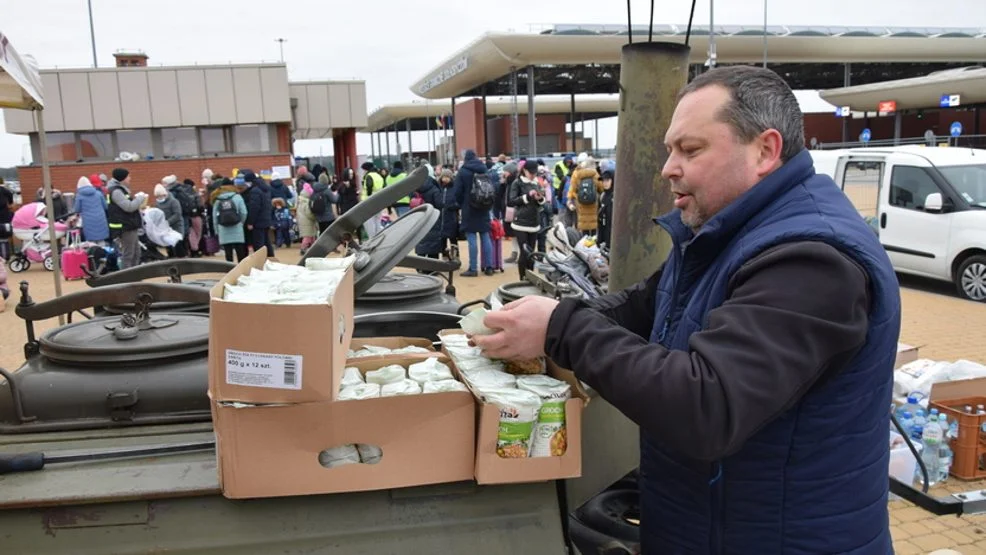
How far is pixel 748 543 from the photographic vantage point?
1522 mm

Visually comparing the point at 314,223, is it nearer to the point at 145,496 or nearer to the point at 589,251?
the point at 589,251

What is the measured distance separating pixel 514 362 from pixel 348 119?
27384 mm

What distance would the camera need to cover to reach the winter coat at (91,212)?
40.3 ft

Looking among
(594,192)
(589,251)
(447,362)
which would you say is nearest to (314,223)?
(594,192)

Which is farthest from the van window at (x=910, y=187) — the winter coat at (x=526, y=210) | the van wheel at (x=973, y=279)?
the winter coat at (x=526, y=210)

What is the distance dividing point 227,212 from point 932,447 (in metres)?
10.2

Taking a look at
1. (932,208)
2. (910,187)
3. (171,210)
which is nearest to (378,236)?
(932,208)

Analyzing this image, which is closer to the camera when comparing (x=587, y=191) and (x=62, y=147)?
(x=587, y=191)

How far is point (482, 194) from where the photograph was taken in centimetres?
1087

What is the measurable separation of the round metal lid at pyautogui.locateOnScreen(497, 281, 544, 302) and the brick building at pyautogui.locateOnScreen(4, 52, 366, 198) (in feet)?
67.9

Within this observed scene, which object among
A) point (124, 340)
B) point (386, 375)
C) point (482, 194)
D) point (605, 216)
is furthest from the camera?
point (482, 194)

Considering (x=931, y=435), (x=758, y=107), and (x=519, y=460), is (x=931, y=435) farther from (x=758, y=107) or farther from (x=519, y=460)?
(x=758, y=107)

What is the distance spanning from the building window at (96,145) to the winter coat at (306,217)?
12444mm

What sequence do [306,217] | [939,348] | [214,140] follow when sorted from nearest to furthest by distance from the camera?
[939,348]
[306,217]
[214,140]
